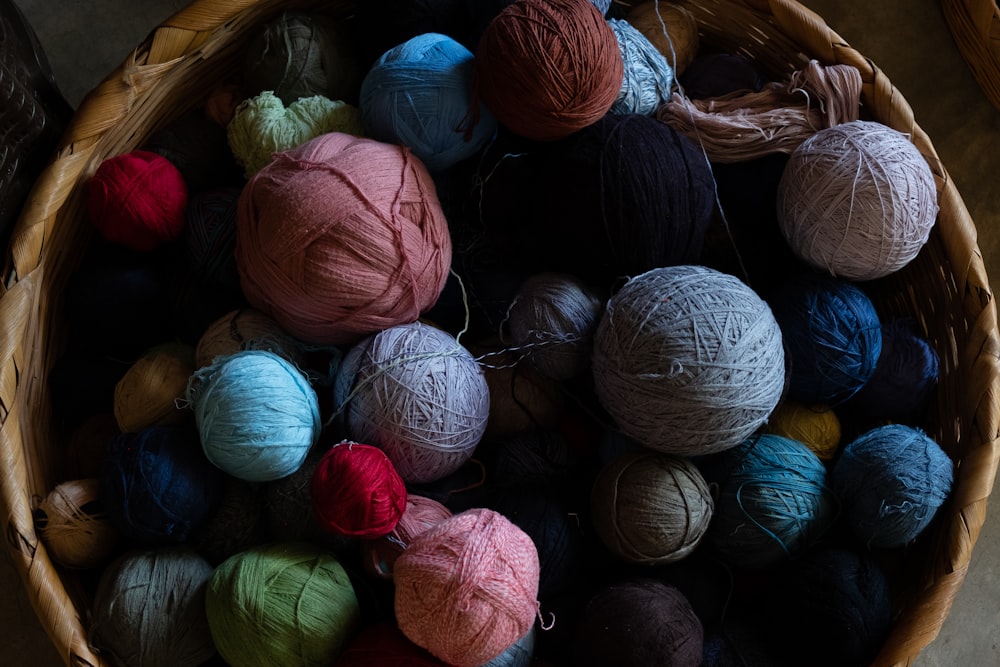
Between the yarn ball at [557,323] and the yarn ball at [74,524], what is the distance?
539 millimetres

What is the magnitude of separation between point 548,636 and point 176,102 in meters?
0.89

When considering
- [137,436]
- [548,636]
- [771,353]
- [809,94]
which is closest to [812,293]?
[771,353]

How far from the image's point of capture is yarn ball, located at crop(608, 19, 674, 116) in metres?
1.09

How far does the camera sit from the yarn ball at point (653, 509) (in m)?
0.96

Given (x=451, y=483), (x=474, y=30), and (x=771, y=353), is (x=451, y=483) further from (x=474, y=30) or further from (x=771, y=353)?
(x=474, y=30)

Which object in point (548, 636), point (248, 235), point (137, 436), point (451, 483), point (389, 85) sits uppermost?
point (389, 85)

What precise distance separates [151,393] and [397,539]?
0.36m

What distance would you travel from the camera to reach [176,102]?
46.0 inches

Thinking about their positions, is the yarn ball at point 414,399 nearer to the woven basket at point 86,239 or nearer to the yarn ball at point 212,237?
the yarn ball at point 212,237

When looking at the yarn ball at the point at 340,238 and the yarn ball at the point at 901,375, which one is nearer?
the yarn ball at the point at 340,238

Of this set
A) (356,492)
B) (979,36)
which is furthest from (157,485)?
(979,36)

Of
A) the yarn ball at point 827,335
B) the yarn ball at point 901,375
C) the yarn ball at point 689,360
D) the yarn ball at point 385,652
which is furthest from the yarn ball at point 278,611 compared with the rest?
the yarn ball at point 901,375

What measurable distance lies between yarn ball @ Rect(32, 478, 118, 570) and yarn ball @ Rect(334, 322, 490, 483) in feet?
0.99

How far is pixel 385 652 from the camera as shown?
0.88 meters
